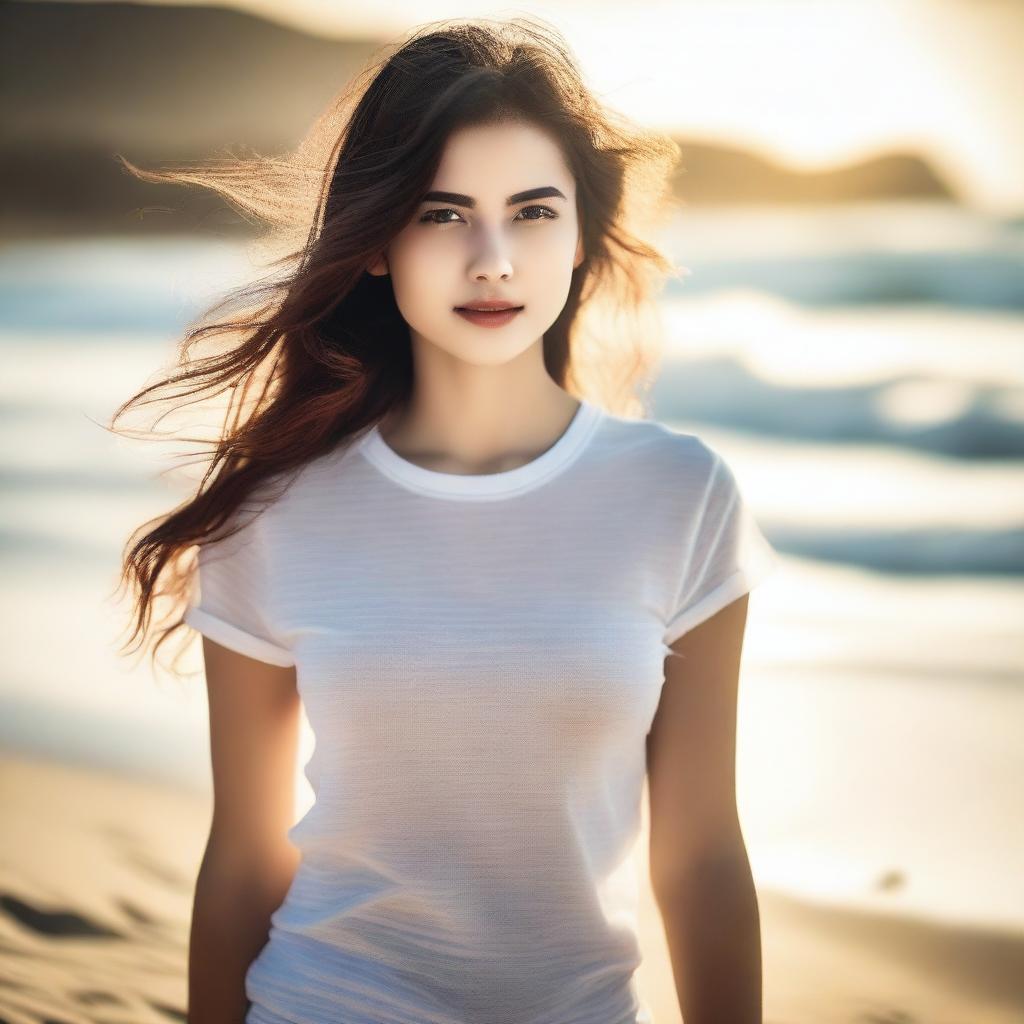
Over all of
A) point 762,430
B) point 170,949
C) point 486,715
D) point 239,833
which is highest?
point 762,430

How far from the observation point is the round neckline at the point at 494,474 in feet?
5.87

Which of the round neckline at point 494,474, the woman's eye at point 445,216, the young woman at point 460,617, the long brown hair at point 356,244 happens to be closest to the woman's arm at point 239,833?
the young woman at point 460,617

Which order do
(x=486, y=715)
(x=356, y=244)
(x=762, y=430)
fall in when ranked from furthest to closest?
1. (x=762, y=430)
2. (x=356, y=244)
3. (x=486, y=715)

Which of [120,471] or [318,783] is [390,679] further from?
[120,471]

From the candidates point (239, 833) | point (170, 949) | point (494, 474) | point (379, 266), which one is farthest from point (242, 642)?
point (170, 949)

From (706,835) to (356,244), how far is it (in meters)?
0.96

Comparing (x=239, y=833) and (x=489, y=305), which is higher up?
(x=489, y=305)

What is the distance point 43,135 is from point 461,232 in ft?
26.1

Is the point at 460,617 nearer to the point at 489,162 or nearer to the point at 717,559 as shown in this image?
the point at 717,559

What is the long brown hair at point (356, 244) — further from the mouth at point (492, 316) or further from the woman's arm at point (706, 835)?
the woman's arm at point (706, 835)

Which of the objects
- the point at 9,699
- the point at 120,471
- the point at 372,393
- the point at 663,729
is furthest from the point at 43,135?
the point at 663,729

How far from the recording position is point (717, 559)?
175cm

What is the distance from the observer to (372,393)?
198cm

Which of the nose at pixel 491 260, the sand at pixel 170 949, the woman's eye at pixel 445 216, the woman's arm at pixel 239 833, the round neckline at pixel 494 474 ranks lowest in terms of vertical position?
the sand at pixel 170 949
